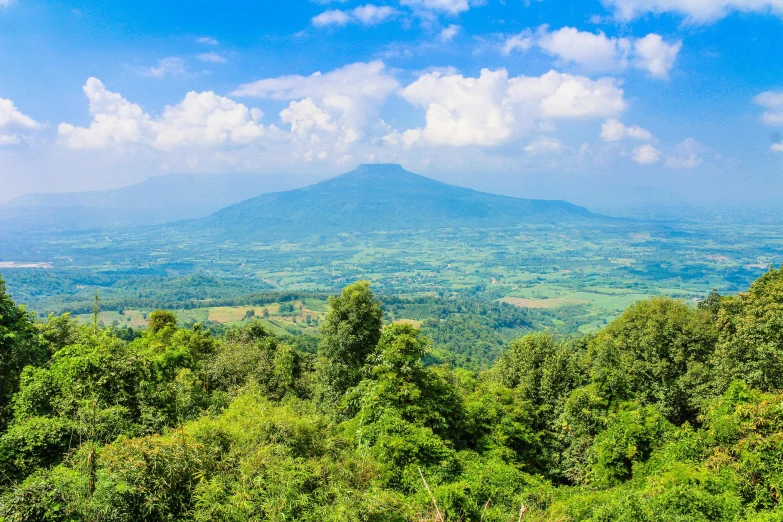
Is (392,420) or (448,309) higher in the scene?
(392,420)

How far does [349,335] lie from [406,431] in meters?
6.93

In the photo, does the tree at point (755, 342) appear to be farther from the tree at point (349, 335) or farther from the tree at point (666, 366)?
the tree at point (349, 335)

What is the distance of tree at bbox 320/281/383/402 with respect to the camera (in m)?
19.3

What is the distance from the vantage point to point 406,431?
12812mm

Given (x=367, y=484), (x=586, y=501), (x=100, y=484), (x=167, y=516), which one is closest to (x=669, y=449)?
(x=586, y=501)

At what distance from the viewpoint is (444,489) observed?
33.0 feet

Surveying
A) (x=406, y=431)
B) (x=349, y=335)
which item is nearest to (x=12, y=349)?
(x=349, y=335)

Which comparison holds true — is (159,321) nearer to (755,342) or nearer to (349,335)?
(349,335)

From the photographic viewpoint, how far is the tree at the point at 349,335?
1928 centimetres

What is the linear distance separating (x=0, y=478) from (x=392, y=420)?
29.6 feet

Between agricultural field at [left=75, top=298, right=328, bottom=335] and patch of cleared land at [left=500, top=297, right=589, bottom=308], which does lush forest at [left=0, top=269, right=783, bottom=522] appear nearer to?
agricultural field at [left=75, top=298, right=328, bottom=335]

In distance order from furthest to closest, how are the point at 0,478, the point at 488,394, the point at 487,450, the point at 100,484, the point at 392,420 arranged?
the point at 488,394, the point at 487,450, the point at 392,420, the point at 0,478, the point at 100,484

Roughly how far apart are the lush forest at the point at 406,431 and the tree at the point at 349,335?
7 cm

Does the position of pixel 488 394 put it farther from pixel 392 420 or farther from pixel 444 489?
pixel 444 489
